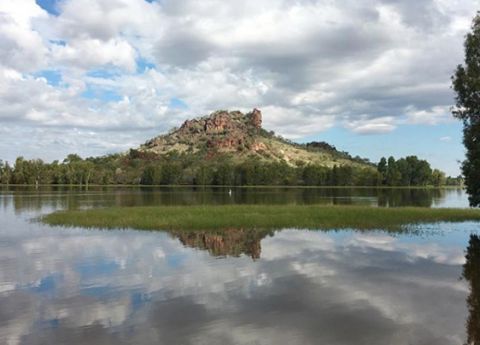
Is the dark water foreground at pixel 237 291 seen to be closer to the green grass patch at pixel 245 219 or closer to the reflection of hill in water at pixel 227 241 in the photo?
the reflection of hill in water at pixel 227 241

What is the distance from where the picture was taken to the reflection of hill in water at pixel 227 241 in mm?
33875

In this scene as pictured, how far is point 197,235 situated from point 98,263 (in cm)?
1390

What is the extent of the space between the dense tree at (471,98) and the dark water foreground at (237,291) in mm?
11448

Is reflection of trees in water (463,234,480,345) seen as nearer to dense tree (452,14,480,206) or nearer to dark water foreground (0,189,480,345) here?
dark water foreground (0,189,480,345)

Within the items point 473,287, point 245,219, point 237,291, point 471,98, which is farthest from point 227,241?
point 471,98

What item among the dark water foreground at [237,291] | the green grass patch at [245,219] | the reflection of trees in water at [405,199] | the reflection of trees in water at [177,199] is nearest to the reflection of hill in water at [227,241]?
the dark water foreground at [237,291]

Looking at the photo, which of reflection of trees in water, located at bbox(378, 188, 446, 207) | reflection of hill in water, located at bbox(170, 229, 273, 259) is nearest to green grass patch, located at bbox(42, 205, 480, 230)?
reflection of hill in water, located at bbox(170, 229, 273, 259)

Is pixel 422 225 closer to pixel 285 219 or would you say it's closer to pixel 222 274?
pixel 285 219

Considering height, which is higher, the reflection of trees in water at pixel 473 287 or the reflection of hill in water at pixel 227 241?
the reflection of hill in water at pixel 227 241

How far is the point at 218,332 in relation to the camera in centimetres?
1645

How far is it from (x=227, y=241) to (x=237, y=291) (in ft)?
54.0

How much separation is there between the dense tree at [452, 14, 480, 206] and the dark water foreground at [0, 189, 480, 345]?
11.4 meters

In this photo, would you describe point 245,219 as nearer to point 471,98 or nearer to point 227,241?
point 227,241

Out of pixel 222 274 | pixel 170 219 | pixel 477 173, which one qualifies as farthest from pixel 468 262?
pixel 170 219
